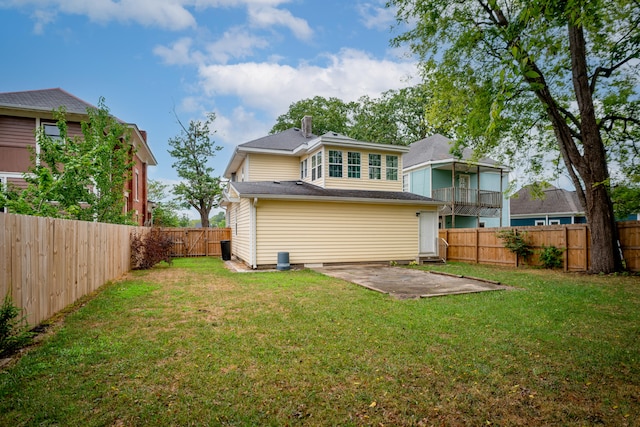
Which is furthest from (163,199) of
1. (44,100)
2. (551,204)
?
(551,204)

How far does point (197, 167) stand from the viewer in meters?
27.1

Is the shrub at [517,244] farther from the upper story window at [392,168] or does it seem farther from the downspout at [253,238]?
the downspout at [253,238]

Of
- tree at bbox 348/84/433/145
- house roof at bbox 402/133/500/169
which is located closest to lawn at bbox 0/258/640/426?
house roof at bbox 402/133/500/169

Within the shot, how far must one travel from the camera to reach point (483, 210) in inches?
858

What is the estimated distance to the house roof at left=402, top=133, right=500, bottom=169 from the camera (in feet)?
70.2

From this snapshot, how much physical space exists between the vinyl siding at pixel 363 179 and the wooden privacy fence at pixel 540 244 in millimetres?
3785

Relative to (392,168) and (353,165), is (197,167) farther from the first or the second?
(392,168)

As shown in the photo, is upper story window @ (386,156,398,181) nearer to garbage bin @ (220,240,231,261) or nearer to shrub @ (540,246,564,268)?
shrub @ (540,246,564,268)

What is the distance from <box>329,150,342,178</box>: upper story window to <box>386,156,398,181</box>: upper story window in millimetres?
2654

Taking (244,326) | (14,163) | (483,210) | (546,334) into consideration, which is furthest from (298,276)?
(483,210)

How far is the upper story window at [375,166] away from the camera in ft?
51.6

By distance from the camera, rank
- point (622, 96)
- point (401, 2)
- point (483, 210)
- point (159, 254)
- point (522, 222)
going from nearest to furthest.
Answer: point (401, 2) → point (622, 96) → point (159, 254) → point (483, 210) → point (522, 222)

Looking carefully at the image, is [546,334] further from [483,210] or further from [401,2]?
[483,210]

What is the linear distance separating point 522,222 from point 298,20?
83.3 feet
